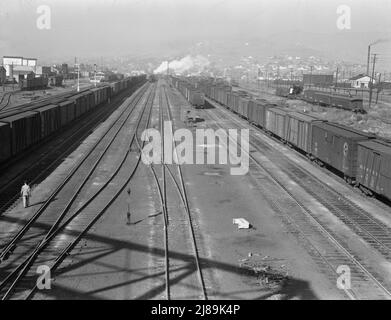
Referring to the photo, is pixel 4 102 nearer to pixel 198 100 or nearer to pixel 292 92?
pixel 198 100

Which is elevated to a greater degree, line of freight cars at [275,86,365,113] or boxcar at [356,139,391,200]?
line of freight cars at [275,86,365,113]

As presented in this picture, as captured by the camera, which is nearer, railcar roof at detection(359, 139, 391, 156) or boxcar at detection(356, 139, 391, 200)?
boxcar at detection(356, 139, 391, 200)

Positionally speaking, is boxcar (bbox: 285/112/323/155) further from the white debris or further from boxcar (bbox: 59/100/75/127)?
boxcar (bbox: 59/100/75/127)

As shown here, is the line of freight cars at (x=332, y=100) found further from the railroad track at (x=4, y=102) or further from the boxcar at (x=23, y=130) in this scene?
the railroad track at (x=4, y=102)

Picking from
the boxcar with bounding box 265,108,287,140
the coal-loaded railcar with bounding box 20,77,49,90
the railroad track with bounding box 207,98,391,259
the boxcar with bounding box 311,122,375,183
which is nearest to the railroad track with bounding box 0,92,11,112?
the coal-loaded railcar with bounding box 20,77,49,90

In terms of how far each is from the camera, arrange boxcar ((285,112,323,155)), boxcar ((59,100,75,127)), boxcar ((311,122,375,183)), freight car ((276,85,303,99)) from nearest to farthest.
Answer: boxcar ((311,122,375,183)) → boxcar ((285,112,323,155)) → boxcar ((59,100,75,127)) → freight car ((276,85,303,99))

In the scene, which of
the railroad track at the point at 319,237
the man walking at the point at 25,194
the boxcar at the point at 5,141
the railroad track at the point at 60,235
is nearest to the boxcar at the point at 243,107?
Result: the railroad track at the point at 60,235

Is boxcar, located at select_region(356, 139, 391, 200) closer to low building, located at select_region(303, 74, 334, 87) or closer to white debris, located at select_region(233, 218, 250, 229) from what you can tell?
white debris, located at select_region(233, 218, 250, 229)

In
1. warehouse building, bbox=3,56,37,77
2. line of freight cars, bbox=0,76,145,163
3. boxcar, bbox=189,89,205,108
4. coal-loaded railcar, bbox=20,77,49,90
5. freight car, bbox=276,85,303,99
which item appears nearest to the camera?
line of freight cars, bbox=0,76,145,163

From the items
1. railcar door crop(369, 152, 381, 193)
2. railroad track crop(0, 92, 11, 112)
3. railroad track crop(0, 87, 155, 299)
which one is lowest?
railroad track crop(0, 87, 155, 299)
